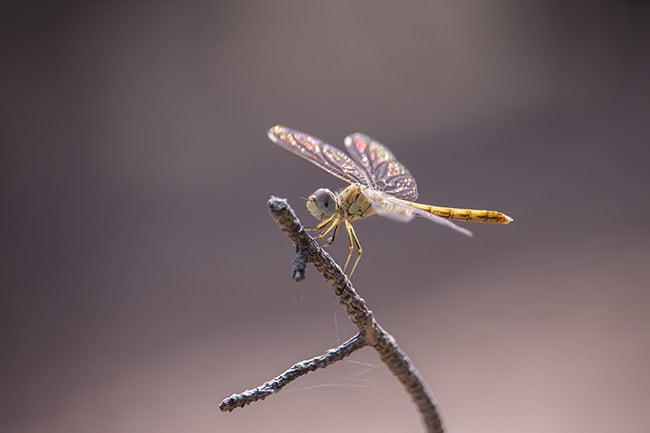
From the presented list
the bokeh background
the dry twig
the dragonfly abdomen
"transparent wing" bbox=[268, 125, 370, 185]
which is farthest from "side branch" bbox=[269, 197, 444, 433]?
the bokeh background

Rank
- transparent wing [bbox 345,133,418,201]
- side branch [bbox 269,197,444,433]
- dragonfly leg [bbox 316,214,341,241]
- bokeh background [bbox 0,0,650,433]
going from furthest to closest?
1. bokeh background [bbox 0,0,650,433]
2. transparent wing [bbox 345,133,418,201]
3. dragonfly leg [bbox 316,214,341,241]
4. side branch [bbox 269,197,444,433]

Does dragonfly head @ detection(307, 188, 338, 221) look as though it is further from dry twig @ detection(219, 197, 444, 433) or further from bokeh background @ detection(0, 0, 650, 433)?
bokeh background @ detection(0, 0, 650, 433)

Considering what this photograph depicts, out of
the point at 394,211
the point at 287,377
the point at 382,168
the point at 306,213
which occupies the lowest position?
the point at 287,377

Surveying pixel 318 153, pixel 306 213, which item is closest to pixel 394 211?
pixel 318 153

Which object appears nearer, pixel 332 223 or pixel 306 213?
pixel 332 223

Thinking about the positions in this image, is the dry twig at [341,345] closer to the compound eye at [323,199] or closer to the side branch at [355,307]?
the side branch at [355,307]

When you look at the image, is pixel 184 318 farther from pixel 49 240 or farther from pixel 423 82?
pixel 423 82

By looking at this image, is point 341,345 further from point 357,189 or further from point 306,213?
point 306,213

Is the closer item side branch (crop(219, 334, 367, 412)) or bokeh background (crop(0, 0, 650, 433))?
side branch (crop(219, 334, 367, 412))
